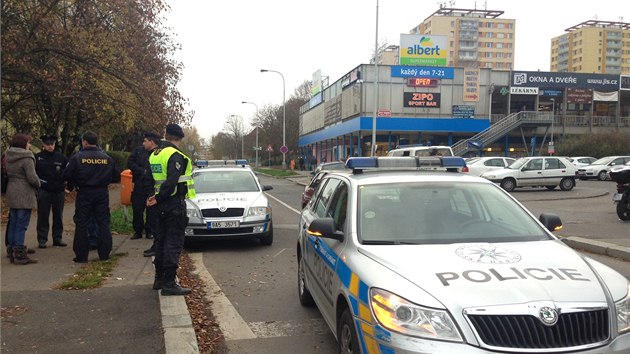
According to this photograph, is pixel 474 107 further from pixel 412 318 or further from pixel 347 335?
pixel 412 318

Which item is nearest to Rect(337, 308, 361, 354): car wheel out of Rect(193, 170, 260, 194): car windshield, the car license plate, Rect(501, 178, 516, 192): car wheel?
the car license plate

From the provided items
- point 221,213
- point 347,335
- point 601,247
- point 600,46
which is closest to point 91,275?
point 221,213

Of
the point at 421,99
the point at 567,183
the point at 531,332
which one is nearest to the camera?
the point at 531,332

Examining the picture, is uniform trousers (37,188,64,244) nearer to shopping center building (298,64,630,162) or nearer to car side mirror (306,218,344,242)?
car side mirror (306,218,344,242)

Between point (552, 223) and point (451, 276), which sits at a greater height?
point (552, 223)

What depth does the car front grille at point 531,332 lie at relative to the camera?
99.7 inches

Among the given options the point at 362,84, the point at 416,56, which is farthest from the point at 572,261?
the point at 416,56

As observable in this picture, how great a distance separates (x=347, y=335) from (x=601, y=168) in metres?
32.9

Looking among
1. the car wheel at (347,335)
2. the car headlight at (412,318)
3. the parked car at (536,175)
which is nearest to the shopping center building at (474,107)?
the parked car at (536,175)

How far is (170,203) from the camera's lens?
17.4 feet

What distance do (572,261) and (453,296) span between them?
1.08 meters

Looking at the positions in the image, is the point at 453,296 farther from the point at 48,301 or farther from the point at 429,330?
the point at 48,301

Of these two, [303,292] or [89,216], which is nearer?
[303,292]

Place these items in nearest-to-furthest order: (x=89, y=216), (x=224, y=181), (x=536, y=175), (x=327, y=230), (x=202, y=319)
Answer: (x=327, y=230) → (x=202, y=319) → (x=89, y=216) → (x=224, y=181) → (x=536, y=175)
